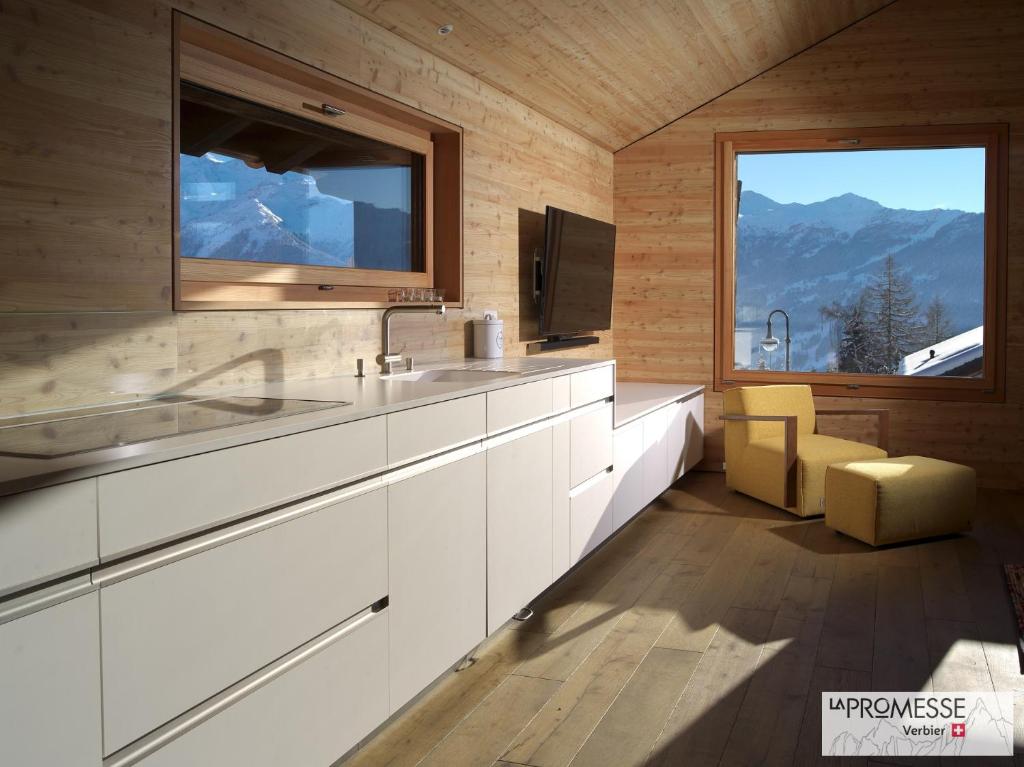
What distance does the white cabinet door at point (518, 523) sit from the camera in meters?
3.13

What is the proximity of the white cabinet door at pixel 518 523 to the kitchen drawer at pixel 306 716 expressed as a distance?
75cm

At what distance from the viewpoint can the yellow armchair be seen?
5.13m

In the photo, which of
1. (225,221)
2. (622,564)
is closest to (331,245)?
(225,221)

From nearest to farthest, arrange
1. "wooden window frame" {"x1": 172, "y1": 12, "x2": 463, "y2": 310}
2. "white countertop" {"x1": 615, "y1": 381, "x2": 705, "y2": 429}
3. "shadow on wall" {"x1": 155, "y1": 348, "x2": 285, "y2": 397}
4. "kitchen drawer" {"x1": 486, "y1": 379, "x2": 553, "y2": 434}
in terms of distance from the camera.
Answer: "shadow on wall" {"x1": 155, "y1": 348, "x2": 285, "y2": 397} → "wooden window frame" {"x1": 172, "y1": 12, "x2": 463, "y2": 310} → "kitchen drawer" {"x1": 486, "y1": 379, "x2": 553, "y2": 434} → "white countertop" {"x1": 615, "y1": 381, "x2": 705, "y2": 429}

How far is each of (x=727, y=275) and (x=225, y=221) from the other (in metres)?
4.27

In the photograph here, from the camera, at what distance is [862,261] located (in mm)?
6359

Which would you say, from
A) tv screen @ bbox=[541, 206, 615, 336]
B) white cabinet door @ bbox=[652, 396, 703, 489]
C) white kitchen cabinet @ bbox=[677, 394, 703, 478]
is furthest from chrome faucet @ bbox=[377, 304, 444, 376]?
white kitchen cabinet @ bbox=[677, 394, 703, 478]

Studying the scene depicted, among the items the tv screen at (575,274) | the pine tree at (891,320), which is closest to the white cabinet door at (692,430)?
the tv screen at (575,274)

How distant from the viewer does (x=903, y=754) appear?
2.47 metres

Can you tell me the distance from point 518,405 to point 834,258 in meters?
3.94

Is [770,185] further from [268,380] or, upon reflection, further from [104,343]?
[104,343]

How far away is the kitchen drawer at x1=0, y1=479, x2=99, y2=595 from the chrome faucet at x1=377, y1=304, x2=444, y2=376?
1957 mm

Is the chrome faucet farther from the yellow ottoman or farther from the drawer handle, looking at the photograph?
the yellow ottoman
